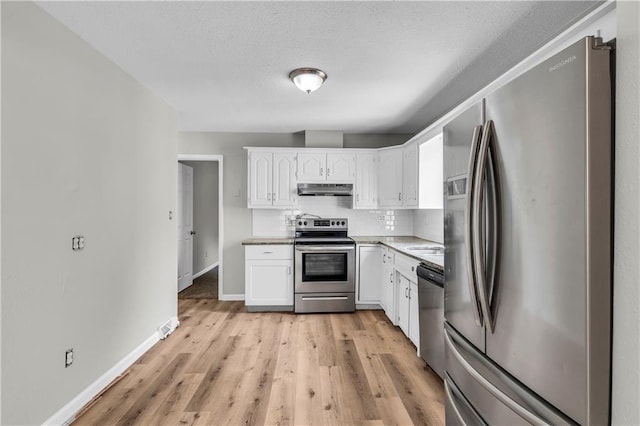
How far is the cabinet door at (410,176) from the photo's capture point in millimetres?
3631

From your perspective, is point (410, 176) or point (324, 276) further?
point (324, 276)

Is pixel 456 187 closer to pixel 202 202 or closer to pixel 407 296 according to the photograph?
pixel 407 296

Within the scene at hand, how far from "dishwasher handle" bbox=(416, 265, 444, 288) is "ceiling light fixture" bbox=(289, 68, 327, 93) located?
1720mm

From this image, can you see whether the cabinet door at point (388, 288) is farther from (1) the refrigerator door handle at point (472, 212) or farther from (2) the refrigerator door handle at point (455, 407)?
(1) the refrigerator door handle at point (472, 212)

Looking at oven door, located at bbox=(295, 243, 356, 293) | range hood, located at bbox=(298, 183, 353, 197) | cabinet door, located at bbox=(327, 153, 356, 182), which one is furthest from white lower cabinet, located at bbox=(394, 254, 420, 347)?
cabinet door, located at bbox=(327, 153, 356, 182)

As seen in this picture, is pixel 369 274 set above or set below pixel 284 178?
below

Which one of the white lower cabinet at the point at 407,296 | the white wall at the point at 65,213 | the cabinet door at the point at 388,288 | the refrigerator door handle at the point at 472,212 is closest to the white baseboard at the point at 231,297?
the white wall at the point at 65,213

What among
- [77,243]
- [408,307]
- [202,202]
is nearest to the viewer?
[77,243]

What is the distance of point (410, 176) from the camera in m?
3.81

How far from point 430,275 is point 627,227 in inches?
63.5

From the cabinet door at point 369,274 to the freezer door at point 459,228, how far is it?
2.44m

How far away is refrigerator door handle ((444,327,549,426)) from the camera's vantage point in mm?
968

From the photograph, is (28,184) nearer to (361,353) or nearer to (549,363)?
(549,363)

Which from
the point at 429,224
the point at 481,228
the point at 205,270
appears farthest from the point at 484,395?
the point at 205,270
